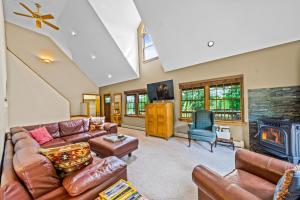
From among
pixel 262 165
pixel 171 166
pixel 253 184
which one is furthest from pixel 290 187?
pixel 171 166

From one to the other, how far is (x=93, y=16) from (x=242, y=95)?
17.5 feet

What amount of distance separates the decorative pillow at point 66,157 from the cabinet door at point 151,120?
3561mm

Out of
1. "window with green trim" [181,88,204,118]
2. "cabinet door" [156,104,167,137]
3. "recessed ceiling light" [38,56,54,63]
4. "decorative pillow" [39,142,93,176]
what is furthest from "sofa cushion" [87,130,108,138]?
"recessed ceiling light" [38,56,54,63]

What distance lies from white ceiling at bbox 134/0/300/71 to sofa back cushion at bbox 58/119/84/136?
359cm

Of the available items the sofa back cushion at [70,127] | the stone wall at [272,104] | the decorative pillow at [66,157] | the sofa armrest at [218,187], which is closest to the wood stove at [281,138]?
the stone wall at [272,104]

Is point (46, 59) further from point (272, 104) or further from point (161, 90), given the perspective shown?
point (272, 104)

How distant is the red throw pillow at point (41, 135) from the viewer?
295 centimetres

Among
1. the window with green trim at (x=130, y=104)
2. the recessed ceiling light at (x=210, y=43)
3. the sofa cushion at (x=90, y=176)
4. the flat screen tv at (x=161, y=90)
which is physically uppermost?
the recessed ceiling light at (x=210, y=43)

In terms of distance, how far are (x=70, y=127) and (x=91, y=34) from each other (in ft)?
12.0

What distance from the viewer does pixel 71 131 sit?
3768mm

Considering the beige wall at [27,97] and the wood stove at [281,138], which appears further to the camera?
the beige wall at [27,97]

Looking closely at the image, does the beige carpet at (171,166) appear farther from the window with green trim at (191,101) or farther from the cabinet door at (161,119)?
the window with green trim at (191,101)

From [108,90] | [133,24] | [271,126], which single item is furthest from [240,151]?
[108,90]

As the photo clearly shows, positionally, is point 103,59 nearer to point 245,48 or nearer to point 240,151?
point 245,48
